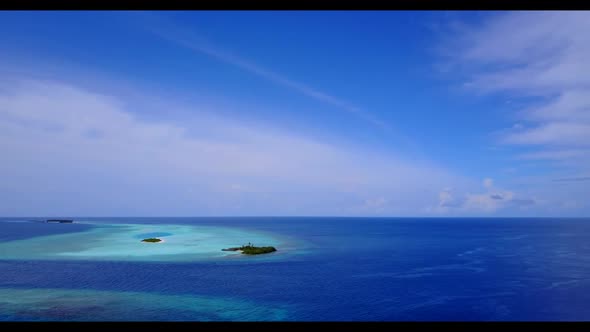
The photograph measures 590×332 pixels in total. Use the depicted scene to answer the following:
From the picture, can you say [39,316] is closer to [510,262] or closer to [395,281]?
[395,281]

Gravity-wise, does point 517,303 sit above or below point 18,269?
below

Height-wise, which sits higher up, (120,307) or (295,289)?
(120,307)

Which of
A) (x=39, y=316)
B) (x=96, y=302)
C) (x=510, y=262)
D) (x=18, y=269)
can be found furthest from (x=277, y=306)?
(x=510, y=262)

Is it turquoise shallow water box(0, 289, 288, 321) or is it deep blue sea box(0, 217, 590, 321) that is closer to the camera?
turquoise shallow water box(0, 289, 288, 321)

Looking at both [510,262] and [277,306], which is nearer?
[277,306]

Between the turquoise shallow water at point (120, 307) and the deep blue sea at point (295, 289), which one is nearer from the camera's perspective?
the turquoise shallow water at point (120, 307)

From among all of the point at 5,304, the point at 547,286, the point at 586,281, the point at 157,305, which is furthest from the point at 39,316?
the point at 586,281

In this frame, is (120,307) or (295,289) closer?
(120,307)
